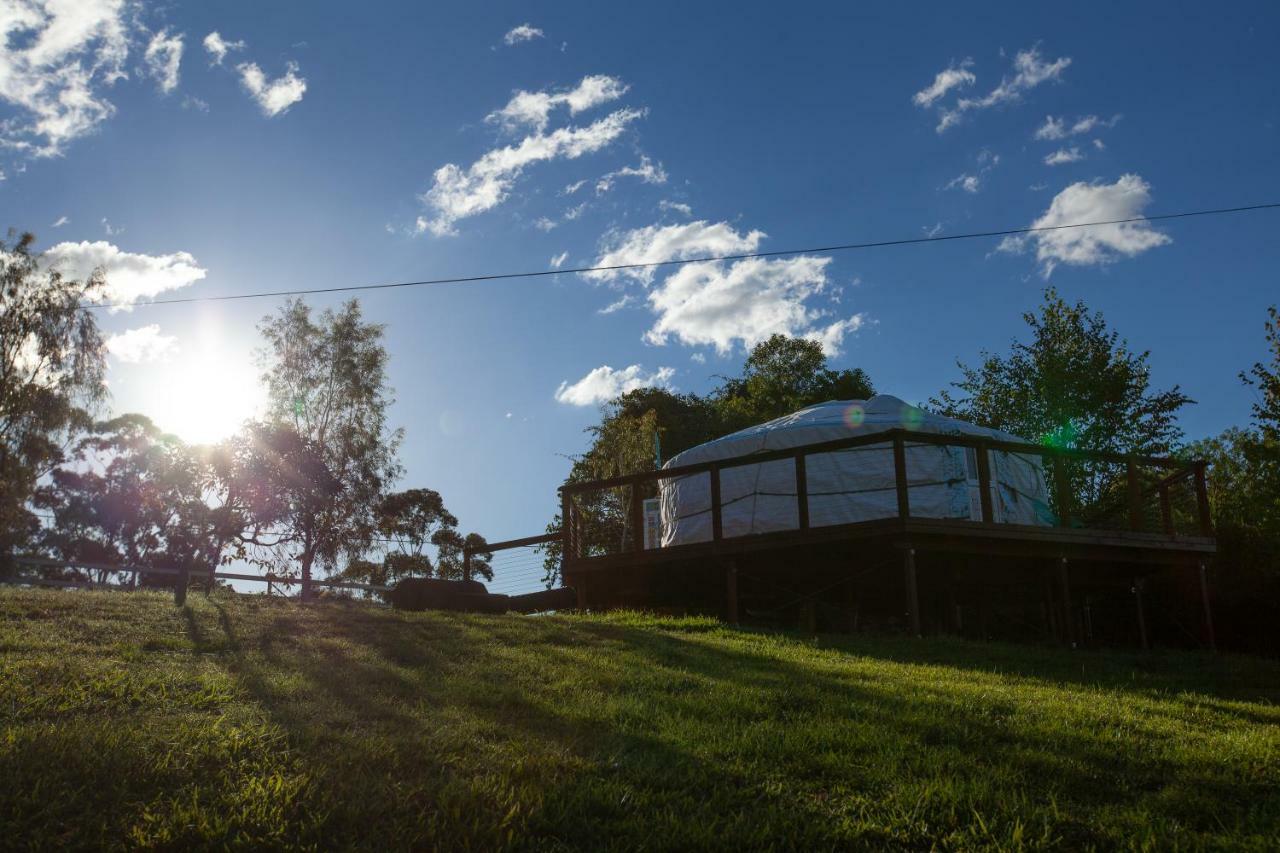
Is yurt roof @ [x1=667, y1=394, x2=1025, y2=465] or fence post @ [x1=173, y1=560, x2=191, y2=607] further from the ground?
yurt roof @ [x1=667, y1=394, x2=1025, y2=465]

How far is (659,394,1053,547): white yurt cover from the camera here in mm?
14016

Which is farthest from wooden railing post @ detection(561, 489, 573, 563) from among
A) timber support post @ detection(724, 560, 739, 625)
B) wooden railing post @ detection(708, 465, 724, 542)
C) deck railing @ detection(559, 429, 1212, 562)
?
timber support post @ detection(724, 560, 739, 625)

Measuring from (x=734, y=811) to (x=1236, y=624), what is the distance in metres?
16.7

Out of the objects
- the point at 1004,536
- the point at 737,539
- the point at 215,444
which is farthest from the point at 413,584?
the point at 1004,536

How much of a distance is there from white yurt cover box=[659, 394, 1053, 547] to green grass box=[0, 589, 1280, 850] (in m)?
5.78

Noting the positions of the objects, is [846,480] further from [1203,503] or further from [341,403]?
[341,403]

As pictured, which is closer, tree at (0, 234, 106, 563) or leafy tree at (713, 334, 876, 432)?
tree at (0, 234, 106, 563)

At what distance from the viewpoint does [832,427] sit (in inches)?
575

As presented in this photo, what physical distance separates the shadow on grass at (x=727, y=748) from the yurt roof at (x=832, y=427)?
663 centimetres

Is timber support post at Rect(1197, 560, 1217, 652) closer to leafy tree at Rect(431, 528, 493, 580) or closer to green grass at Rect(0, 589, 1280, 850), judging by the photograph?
green grass at Rect(0, 589, 1280, 850)

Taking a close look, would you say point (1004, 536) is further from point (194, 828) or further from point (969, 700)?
point (194, 828)

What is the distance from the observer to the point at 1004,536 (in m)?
12.0

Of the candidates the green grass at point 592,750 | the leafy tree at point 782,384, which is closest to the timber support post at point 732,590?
the green grass at point 592,750

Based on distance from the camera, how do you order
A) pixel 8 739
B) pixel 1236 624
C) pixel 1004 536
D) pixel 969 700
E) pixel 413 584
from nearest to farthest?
1. pixel 8 739
2. pixel 969 700
3. pixel 1004 536
4. pixel 413 584
5. pixel 1236 624
